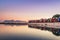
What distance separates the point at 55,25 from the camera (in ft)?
23.0

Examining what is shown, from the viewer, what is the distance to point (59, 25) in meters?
7.00

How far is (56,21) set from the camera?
693 centimetres

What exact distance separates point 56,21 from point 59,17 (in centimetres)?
22

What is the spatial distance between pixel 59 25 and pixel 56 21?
0.76 feet

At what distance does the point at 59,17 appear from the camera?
22.9 feet

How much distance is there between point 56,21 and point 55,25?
0.62 feet

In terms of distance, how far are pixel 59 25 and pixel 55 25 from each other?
0.56 feet

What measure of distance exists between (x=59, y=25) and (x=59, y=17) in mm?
343
